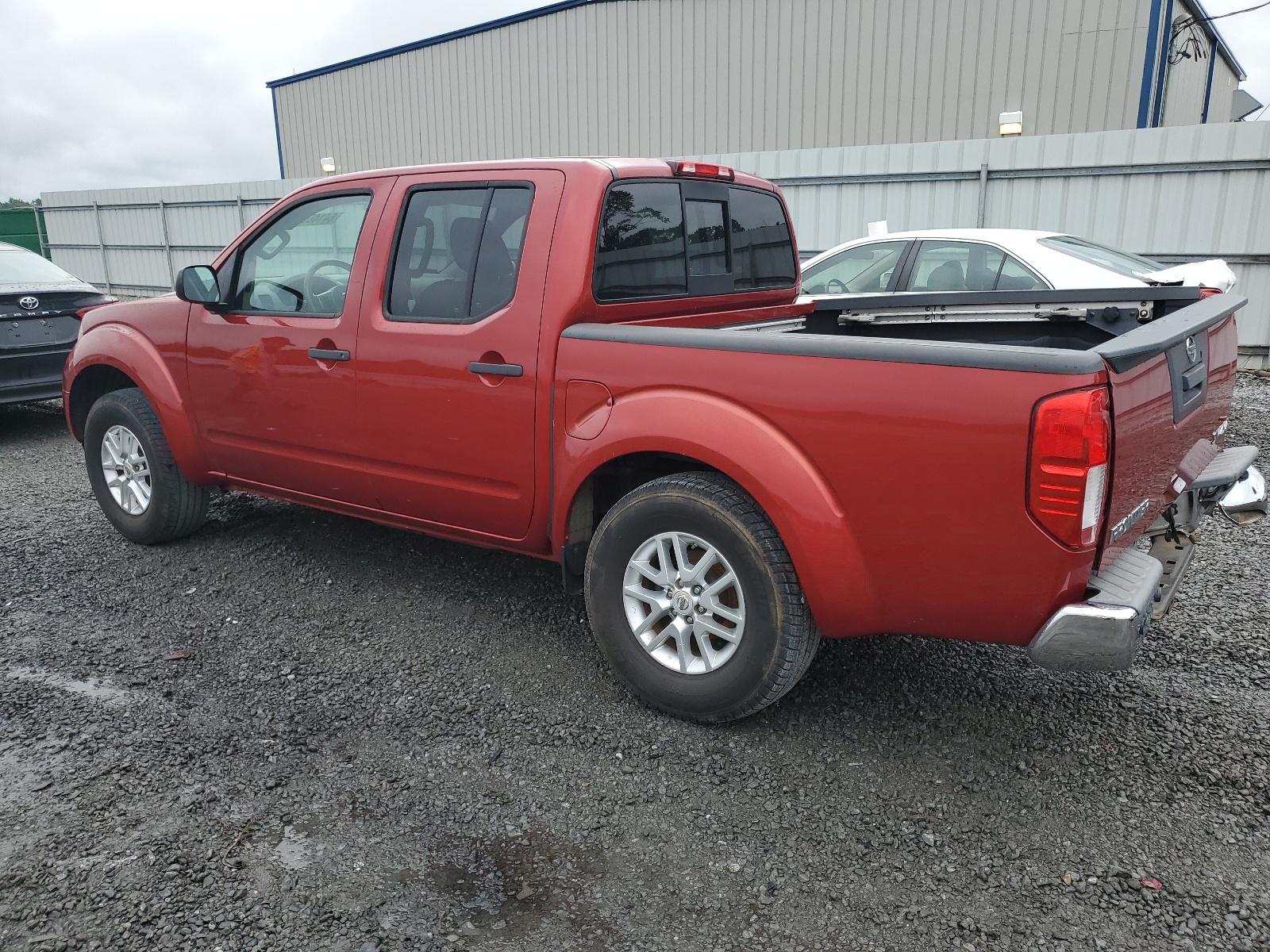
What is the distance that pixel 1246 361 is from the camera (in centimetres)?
1045

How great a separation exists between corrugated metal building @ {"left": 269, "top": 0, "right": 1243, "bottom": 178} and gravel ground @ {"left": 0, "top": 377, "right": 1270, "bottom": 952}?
12442 mm

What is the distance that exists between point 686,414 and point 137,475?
136 inches

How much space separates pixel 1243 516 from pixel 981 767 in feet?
4.50

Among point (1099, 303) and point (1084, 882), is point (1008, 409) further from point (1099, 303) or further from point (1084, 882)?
point (1099, 303)

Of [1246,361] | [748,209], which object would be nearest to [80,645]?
[748,209]

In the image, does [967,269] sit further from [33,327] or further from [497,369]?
[33,327]

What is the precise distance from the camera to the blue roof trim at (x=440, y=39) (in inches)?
724

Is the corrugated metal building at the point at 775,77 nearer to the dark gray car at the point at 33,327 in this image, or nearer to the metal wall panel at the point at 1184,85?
the metal wall panel at the point at 1184,85

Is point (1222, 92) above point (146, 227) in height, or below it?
above

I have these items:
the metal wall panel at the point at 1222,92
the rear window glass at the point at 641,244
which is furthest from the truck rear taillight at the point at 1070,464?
→ the metal wall panel at the point at 1222,92

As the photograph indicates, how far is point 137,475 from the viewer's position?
5020 mm

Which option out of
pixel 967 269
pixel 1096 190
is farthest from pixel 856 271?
pixel 1096 190

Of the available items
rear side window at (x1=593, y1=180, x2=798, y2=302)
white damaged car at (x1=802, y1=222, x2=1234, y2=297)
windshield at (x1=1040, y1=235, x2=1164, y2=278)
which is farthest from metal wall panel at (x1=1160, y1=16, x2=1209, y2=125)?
rear side window at (x1=593, y1=180, x2=798, y2=302)

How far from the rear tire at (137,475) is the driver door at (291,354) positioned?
398 millimetres
